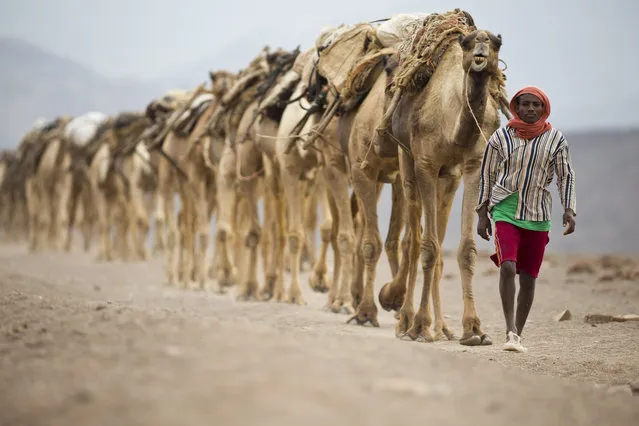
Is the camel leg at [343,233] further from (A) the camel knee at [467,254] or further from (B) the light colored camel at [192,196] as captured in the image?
(B) the light colored camel at [192,196]

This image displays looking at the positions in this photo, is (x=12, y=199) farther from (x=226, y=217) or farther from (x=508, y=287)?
(x=508, y=287)

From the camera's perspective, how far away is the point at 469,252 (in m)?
8.62

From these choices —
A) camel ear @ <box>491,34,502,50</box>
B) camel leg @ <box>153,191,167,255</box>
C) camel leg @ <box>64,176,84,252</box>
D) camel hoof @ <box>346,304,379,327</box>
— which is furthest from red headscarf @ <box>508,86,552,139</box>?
camel leg @ <box>64,176,84,252</box>

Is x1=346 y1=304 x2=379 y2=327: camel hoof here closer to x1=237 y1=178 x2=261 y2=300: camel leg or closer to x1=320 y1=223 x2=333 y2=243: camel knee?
x1=320 y1=223 x2=333 y2=243: camel knee

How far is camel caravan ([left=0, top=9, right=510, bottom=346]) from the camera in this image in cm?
880

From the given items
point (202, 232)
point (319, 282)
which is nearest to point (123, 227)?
point (202, 232)

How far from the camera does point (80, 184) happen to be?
94.9 feet

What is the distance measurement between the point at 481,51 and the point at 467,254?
1673 mm

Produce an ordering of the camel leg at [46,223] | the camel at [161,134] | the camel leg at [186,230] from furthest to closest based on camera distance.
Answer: the camel leg at [46,223] < the camel at [161,134] < the camel leg at [186,230]

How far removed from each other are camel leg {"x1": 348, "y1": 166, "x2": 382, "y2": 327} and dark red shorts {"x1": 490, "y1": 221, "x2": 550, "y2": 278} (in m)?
2.55

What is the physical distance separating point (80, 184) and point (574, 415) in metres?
25.2

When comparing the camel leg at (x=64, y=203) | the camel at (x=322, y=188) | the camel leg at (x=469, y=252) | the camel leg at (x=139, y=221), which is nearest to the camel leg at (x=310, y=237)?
the camel at (x=322, y=188)

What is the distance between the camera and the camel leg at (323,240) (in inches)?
548

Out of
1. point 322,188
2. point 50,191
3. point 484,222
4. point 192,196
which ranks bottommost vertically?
point 484,222
